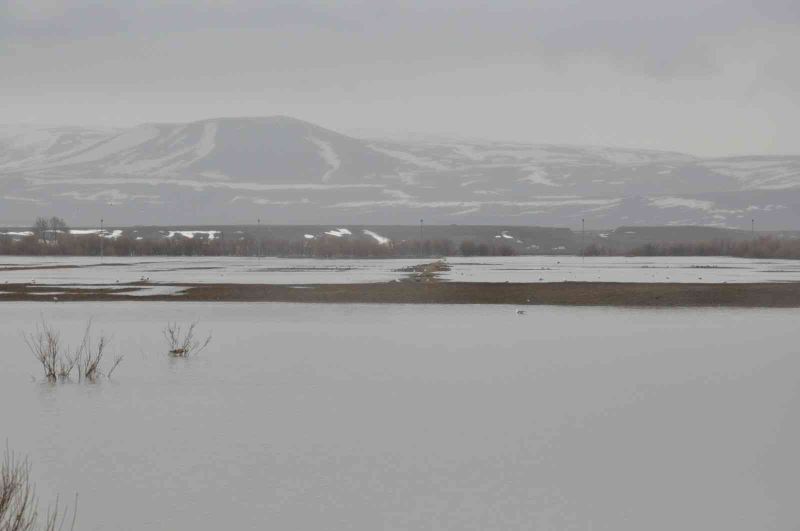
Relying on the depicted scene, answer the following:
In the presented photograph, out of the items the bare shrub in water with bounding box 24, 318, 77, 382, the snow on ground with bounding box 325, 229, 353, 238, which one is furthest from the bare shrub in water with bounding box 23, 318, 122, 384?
the snow on ground with bounding box 325, 229, 353, 238

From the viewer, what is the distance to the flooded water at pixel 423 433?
11820mm

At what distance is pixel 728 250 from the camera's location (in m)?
104

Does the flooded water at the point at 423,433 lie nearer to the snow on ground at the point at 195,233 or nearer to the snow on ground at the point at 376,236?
the snow on ground at the point at 195,233

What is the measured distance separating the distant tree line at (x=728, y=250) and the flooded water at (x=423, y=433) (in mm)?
70742

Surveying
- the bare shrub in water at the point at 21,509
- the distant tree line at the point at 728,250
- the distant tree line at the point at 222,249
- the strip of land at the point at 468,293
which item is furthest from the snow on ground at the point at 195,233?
the bare shrub in water at the point at 21,509

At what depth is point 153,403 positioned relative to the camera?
56.6ft

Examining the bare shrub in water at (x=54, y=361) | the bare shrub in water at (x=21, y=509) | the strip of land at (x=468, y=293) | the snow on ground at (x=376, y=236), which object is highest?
the snow on ground at (x=376, y=236)

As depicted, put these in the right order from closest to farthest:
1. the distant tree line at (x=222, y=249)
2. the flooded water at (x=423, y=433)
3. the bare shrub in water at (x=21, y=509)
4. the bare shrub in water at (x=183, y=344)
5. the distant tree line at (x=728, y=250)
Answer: the bare shrub in water at (x=21, y=509)
the flooded water at (x=423, y=433)
the bare shrub in water at (x=183, y=344)
the distant tree line at (x=728, y=250)
the distant tree line at (x=222, y=249)

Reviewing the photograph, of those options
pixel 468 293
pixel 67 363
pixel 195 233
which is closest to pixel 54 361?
pixel 67 363

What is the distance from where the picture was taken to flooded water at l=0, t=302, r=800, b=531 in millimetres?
11820

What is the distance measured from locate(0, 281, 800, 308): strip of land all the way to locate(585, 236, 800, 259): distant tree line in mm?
49874

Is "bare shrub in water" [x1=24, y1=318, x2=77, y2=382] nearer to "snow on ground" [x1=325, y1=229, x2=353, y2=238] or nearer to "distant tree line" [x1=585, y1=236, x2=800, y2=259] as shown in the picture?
"distant tree line" [x1=585, y1=236, x2=800, y2=259]

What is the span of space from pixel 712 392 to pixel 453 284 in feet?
92.8

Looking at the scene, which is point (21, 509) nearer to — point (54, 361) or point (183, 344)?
point (54, 361)
